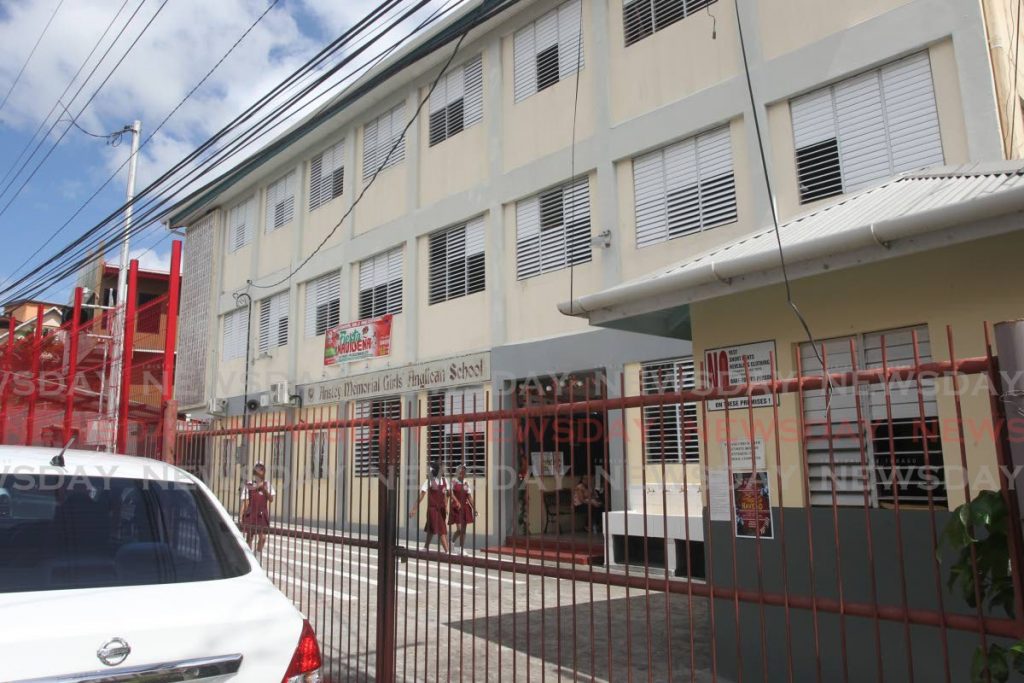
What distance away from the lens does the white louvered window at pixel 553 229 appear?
12.9 metres

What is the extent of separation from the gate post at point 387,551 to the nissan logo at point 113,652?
2.37 meters

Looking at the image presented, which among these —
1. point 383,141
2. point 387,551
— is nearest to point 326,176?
point 383,141

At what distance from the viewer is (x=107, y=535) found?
135 inches

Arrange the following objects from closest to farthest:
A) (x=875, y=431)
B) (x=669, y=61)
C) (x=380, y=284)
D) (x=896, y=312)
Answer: (x=896, y=312) < (x=875, y=431) < (x=669, y=61) < (x=380, y=284)

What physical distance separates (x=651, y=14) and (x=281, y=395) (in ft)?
41.6

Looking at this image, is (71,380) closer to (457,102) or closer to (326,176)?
(457,102)

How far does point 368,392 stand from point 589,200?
7047 millimetres

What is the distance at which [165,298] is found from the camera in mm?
10523

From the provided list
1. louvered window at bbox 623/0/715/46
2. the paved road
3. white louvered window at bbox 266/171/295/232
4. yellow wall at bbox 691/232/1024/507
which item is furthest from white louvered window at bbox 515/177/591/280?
white louvered window at bbox 266/171/295/232

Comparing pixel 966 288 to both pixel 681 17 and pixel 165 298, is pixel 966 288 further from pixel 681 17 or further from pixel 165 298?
pixel 165 298

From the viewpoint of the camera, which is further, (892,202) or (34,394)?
(34,394)

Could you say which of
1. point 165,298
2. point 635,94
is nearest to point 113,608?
point 165,298

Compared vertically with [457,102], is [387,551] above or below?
below

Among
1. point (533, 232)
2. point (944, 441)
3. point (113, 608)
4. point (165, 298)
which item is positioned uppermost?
point (533, 232)
